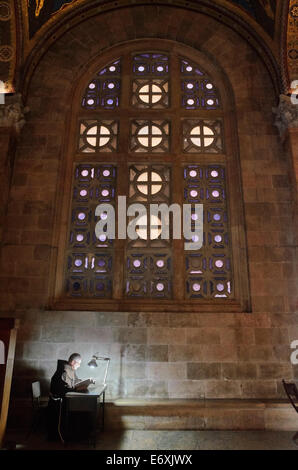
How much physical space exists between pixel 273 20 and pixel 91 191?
20.1 feet

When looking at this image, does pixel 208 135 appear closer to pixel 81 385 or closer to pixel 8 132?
pixel 8 132

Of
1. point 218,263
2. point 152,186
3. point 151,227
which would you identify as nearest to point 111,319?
point 151,227

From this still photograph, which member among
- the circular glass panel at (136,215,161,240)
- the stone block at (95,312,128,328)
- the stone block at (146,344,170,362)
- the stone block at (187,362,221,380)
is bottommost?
the stone block at (187,362,221,380)

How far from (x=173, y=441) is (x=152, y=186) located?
529cm

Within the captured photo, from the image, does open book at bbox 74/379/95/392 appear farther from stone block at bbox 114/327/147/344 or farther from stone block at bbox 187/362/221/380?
stone block at bbox 187/362/221/380

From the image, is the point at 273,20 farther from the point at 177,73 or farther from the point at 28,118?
the point at 28,118

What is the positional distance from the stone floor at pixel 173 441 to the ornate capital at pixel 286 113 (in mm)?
6151

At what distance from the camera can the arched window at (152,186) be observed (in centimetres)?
811

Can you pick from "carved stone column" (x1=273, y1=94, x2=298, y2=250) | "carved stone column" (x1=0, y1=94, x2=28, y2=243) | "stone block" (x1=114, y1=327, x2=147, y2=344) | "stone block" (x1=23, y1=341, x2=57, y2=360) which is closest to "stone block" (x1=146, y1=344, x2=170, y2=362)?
"stone block" (x1=114, y1=327, x2=147, y2=344)

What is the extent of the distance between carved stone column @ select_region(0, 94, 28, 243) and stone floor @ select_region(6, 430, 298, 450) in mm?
4444

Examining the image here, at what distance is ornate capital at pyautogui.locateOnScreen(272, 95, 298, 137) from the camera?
8500 mm

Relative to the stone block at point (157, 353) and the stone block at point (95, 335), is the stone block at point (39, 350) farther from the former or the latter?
the stone block at point (157, 353)

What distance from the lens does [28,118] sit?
9.34 meters
